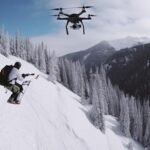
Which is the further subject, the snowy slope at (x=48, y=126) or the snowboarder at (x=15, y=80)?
the snowy slope at (x=48, y=126)

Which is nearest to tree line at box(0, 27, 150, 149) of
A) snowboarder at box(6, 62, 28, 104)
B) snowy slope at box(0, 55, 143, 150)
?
snowy slope at box(0, 55, 143, 150)

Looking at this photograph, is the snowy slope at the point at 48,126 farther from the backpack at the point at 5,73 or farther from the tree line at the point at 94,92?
the backpack at the point at 5,73

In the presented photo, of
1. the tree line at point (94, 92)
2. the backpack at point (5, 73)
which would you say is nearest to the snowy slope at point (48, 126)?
the tree line at point (94, 92)

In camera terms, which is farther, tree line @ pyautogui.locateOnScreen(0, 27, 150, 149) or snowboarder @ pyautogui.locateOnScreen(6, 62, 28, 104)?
tree line @ pyautogui.locateOnScreen(0, 27, 150, 149)

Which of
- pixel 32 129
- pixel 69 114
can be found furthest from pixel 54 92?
pixel 32 129

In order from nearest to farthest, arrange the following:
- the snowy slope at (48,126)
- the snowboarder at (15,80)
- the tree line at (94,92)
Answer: the snowboarder at (15,80), the snowy slope at (48,126), the tree line at (94,92)

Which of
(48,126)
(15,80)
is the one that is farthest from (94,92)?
(15,80)

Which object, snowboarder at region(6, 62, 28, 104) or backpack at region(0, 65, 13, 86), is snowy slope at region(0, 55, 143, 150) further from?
backpack at region(0, 65, 13, 86)

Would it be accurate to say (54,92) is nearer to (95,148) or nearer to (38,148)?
(95,148)

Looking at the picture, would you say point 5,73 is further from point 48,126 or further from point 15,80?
point 48,126
